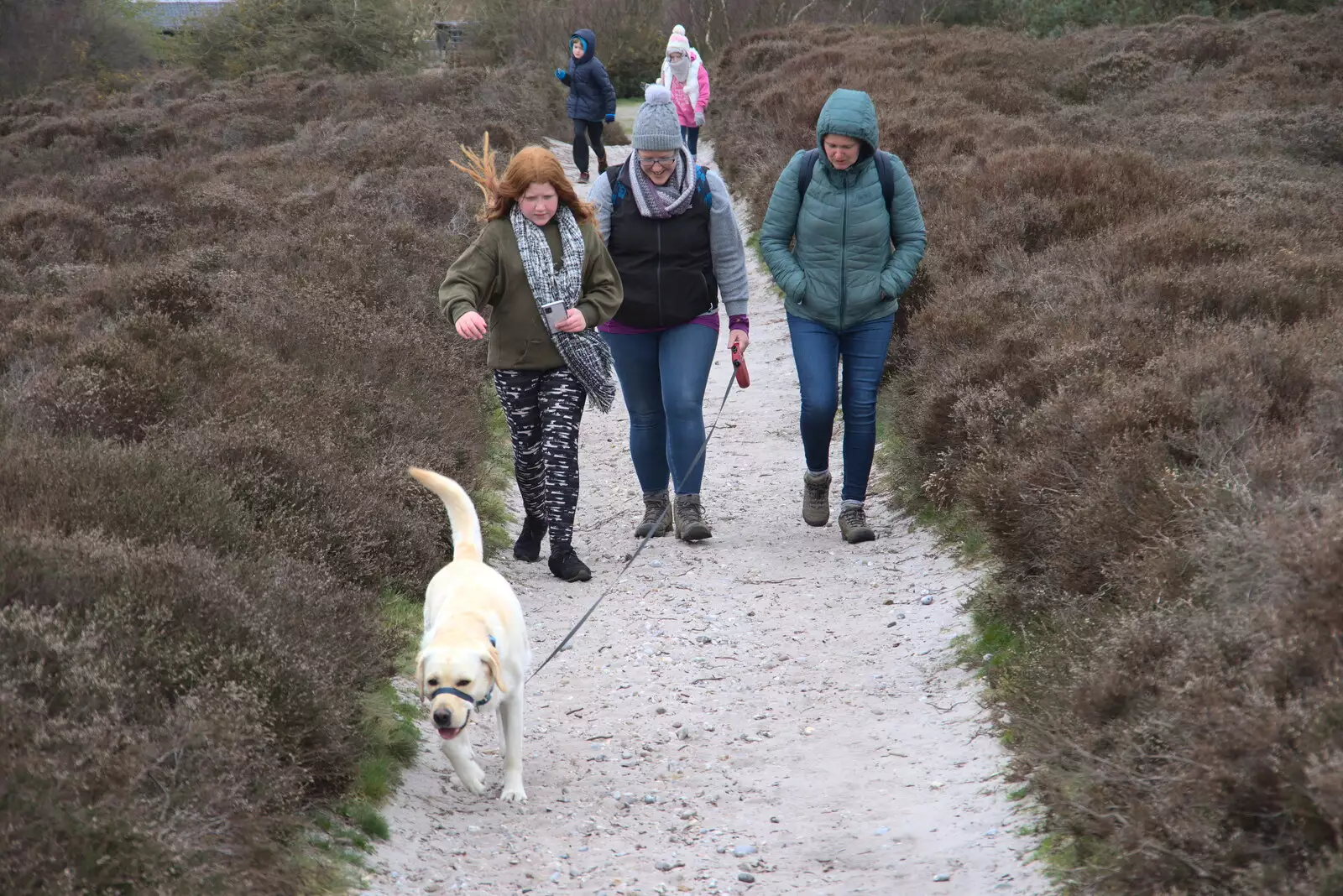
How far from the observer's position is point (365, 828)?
4047mm

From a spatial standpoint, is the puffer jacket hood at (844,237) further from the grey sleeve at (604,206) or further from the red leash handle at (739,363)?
the grey sleeve at (604,206)

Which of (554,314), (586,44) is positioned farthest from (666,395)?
(586,44)

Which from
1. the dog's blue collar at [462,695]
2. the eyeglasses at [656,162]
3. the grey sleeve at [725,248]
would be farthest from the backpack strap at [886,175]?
the dog's blue collar at [462,695]

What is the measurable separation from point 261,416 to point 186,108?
75.1 feet

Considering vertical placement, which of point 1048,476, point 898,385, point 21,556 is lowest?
point 898,385

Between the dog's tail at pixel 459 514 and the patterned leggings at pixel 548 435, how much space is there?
1528mm

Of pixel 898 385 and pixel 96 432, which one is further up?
pixel 96 432

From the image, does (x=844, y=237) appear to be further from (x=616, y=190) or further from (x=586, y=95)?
(x=586, y=95)

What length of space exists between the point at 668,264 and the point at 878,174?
1.22 m

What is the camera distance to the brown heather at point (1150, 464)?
304cm

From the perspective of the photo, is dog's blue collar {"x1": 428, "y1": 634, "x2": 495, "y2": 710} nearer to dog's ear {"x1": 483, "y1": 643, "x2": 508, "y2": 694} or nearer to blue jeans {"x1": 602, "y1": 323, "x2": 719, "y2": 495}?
dog's ear {"x1": 483, "y1": 643, "x2": 508, "y2": 694}

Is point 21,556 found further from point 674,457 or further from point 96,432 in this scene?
point 674,457

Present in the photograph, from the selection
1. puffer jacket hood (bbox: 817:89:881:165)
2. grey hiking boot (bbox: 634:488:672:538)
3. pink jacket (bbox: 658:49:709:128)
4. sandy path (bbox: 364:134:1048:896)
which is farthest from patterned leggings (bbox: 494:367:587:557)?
pink jacket (bbox: 658:49:709:128)

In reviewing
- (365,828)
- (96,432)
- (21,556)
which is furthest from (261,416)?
(365,828)
